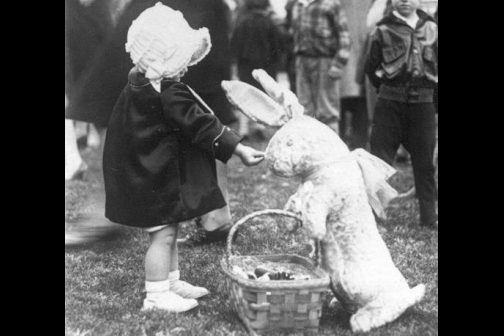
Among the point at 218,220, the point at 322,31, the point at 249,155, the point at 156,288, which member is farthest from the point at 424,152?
the point at 322,31

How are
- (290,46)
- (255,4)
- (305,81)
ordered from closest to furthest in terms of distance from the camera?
(255,4) → (305,81) → (290,46)

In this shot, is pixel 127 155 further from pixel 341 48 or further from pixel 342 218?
pixel 341 48

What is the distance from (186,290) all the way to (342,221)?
2.98 feet

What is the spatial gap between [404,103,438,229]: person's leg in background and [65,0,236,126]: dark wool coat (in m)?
1.26

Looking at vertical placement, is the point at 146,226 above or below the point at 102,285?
above

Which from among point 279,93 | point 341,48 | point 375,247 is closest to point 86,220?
point 279,93

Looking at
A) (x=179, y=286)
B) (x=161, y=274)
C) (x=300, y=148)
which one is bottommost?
(x=179, y=286)

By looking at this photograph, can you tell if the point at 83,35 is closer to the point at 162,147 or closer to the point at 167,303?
the point at 162,147

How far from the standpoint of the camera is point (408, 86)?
14.2ft

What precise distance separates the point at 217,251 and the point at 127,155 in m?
1.10

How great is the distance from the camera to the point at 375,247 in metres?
2.84

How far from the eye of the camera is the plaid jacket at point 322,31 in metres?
6.29

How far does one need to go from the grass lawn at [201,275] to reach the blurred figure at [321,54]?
167cm

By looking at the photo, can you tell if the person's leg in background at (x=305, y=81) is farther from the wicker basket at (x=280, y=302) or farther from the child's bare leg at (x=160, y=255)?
the wicker basket at (x=280, y=302)
